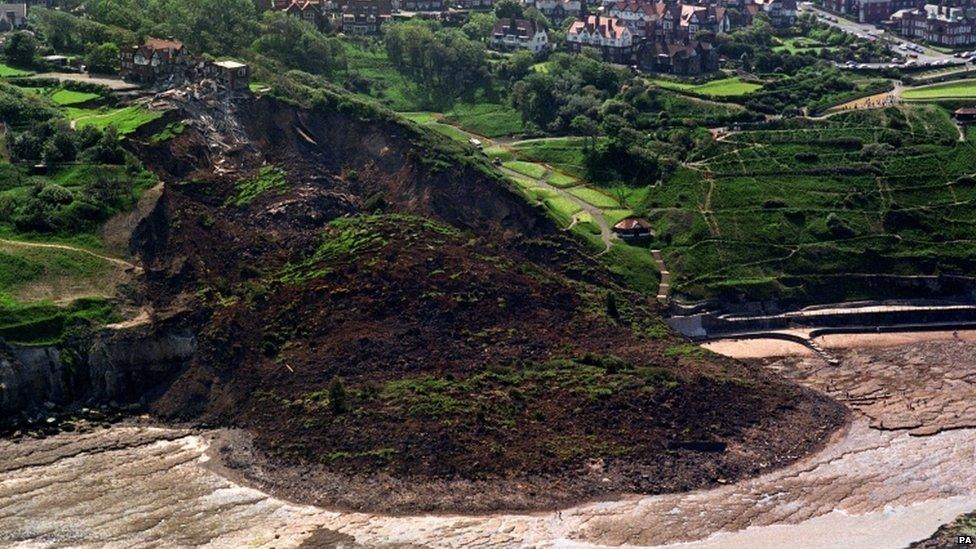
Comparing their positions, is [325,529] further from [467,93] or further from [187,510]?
[467,93]

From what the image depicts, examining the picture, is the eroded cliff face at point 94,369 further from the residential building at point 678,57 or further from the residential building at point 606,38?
the residential building at point 606,38

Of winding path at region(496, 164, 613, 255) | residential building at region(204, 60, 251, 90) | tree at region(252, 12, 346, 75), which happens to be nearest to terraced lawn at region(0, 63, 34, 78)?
residential building at region(204, 60, 251, 90)

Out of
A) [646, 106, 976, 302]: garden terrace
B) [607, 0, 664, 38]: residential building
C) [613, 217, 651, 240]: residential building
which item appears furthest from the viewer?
[607, 0, 664, 38]: residential building

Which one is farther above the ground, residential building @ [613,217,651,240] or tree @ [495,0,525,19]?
tree @ [495,0,525,19]

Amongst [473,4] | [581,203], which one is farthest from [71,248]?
[473,4]

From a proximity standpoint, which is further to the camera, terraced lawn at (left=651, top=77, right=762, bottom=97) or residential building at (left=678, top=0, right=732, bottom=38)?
residential building at (left=678, top=0, right=732, bottom=38)

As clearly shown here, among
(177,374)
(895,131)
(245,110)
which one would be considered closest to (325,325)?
(177,374)

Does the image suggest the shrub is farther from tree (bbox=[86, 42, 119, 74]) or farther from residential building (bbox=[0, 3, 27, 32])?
residential building (bbox=[0, 3, 27, 32])

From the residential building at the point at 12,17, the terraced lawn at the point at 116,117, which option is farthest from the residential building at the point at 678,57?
the residential building at the point at 12,17
